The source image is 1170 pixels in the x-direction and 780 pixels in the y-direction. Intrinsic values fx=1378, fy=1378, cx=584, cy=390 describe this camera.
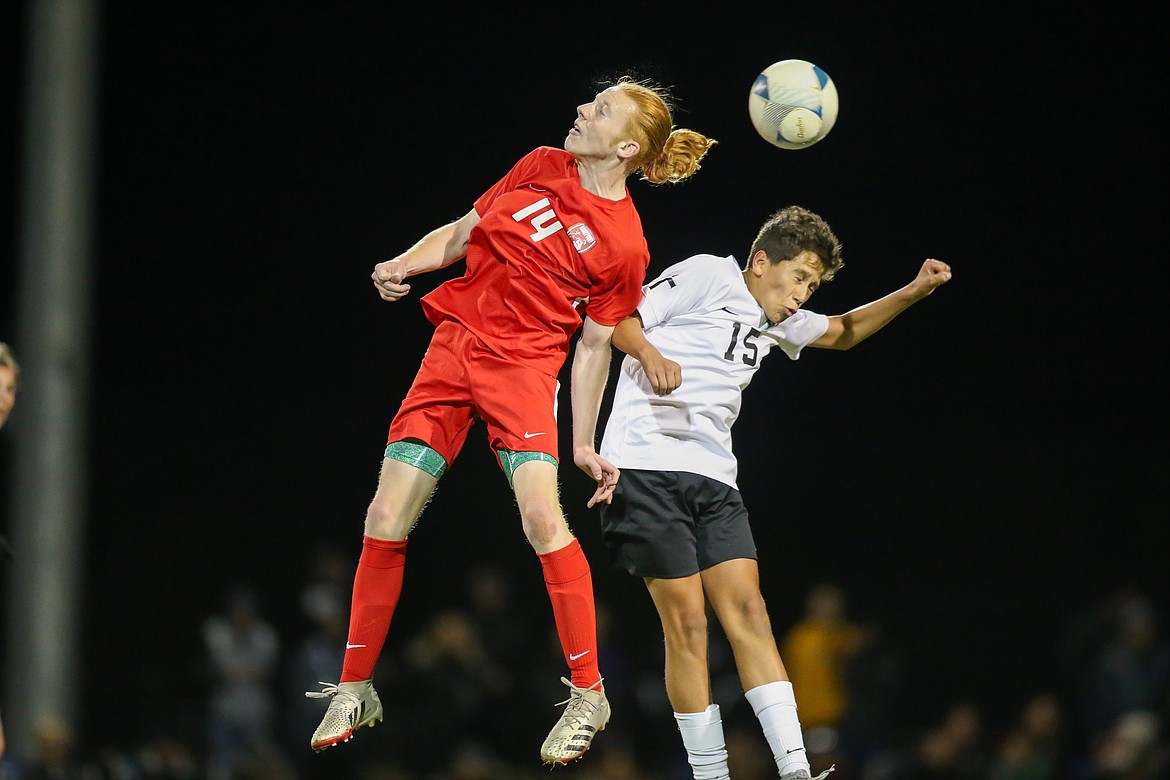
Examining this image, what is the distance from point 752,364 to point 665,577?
89 cm

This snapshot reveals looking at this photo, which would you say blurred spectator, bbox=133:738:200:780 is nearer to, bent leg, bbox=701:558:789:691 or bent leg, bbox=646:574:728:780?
bent leg, bbox=646:574:728:780

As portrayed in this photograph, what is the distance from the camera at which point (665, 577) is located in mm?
4719

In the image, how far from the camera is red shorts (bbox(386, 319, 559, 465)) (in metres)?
4.43

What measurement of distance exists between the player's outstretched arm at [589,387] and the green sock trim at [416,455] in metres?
0.49

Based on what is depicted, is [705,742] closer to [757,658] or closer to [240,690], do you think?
[757,658]

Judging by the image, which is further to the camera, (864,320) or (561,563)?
(864,320)

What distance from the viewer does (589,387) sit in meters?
4.68

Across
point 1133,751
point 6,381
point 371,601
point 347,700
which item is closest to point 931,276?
point 371,601

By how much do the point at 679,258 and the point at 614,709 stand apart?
4240mm

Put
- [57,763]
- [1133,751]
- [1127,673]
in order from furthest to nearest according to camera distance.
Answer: [1127,673]
[1133,751]
[57,763]

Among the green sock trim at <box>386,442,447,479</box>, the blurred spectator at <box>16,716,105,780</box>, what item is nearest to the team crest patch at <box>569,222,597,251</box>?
the green sock trim at <box>386,442,447,479</box>

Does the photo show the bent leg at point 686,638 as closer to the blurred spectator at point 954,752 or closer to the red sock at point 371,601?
the red sock at point 371,601

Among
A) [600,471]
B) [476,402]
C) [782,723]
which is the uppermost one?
[476,402]

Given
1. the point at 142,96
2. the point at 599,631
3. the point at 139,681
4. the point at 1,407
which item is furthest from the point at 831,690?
the point at 142,96
